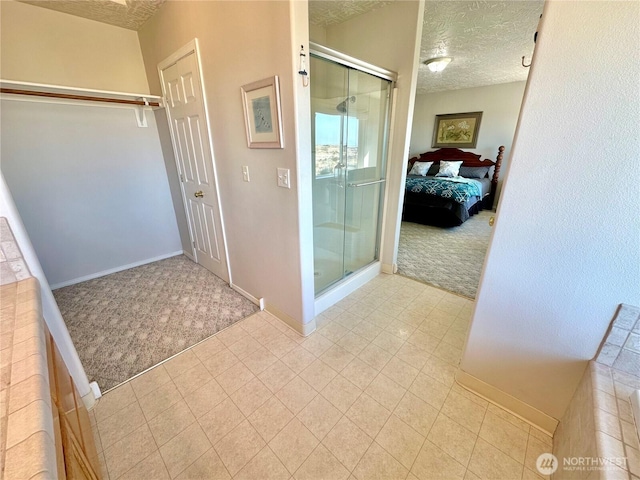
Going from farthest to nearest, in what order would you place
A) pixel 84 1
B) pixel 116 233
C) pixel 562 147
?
pixel 116 233 < pixel 84 1 < pixel 562 147

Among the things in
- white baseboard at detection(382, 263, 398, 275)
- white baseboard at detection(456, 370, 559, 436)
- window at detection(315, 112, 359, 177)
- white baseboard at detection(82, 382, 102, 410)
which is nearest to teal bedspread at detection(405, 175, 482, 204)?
white baseboard at detection(382, 263, 398, 275)

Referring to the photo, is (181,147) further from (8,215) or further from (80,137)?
(8,215)

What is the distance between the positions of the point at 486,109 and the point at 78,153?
6417mm

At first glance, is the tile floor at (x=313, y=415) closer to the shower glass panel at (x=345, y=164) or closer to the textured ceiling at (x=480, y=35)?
the shower glass panel at (x=345, y=164)

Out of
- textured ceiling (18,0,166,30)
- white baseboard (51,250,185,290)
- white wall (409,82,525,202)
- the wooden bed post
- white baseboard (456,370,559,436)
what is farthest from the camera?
the wooden bed post

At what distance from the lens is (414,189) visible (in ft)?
14.2

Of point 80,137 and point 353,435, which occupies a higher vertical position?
point 80,137

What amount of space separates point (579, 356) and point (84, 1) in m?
3.79

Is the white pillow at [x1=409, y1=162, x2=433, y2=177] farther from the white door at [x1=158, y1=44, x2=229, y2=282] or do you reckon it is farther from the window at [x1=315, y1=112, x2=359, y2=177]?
the white door at [x1=158, y1=44, x2=229, y2=282]

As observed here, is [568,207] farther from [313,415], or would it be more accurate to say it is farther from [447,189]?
[447,189]

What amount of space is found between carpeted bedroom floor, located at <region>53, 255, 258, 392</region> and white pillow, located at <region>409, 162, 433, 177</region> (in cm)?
475

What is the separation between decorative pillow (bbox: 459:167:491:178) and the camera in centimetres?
524

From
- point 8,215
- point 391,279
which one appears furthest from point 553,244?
point 8,215

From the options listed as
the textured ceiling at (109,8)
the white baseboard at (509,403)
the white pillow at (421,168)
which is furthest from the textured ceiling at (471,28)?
the white baseboard at (509,403)
